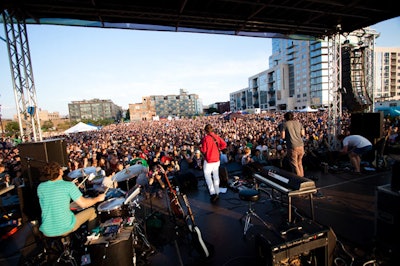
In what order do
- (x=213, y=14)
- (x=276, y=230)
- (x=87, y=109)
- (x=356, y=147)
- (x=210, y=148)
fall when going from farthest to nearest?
(x=87, y=109), (x=213, y=14), (x=356, y=147), (x=210, y=148), (x=276, y=230)

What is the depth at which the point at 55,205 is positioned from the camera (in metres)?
2.44

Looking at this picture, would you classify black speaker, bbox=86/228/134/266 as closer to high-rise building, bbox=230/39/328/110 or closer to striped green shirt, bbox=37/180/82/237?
striped green shirt, bbox=37/180/82/237

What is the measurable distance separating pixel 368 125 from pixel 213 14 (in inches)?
240

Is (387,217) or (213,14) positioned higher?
(213,14)

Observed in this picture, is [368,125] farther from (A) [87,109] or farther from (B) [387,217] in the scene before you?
(A) [87,109]

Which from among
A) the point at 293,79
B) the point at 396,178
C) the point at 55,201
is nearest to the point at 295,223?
the point at 396,178

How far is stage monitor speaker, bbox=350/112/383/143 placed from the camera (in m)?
6.23

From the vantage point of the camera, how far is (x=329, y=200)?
4.16 metres

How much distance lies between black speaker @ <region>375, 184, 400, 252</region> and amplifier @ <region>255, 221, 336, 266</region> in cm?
91

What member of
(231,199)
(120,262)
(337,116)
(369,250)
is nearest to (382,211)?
(369,250)

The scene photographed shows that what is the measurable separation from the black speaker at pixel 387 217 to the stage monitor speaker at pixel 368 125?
4.72m

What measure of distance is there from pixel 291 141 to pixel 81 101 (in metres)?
142

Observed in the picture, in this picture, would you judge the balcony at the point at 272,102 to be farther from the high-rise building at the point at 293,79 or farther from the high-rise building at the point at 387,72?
the high-rise building at the point at 387,72

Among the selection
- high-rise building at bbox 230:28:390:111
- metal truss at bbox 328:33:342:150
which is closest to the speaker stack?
metal truss at bbox 328:33:342:150
